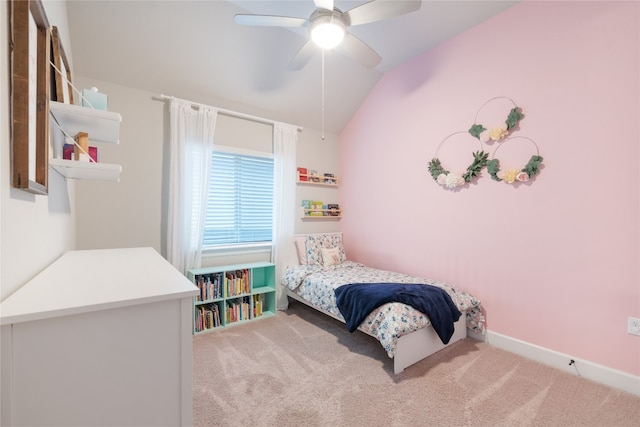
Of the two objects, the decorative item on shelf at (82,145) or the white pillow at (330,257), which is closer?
the decorative item on shelf at (82,145)

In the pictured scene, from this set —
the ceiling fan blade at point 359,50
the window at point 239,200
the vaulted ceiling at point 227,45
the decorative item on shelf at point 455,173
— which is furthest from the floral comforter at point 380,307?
the vaulted ceiling at point 227,45

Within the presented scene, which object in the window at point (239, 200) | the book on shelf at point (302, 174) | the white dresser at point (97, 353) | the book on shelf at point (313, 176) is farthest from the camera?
the book on shelf at point (313, 176)

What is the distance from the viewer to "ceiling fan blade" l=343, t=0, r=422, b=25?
164 centimetres

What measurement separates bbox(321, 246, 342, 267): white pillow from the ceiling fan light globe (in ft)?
7.67

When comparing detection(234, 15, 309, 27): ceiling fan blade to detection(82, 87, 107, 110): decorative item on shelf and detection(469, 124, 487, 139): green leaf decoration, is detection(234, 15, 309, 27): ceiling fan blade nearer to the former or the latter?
detection(82, 87, 107, 110): decorative item on shelf

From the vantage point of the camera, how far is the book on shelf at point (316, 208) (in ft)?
12.7

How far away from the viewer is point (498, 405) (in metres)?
1.74

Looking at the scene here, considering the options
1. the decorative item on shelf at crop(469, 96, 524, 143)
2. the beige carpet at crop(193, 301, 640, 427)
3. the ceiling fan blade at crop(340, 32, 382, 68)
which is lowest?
the beige carpet at crop(193, 301, 640, 427)

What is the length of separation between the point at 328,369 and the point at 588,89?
2869 millimetres

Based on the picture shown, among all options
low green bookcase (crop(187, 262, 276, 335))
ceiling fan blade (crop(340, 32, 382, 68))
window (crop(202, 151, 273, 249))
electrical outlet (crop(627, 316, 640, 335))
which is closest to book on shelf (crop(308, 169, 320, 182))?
window (crop(202, 151, 273, 249))

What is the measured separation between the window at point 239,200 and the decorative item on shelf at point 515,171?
244 centimetres

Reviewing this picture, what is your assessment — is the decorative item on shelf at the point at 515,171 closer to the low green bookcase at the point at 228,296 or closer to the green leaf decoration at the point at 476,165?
the green leaf decoration at the point at 476,165

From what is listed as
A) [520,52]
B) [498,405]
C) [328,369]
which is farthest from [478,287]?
[520,52]

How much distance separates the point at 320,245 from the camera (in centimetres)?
366
